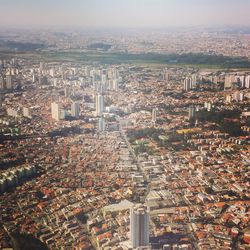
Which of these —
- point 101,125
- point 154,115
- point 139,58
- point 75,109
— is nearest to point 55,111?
point 75,109

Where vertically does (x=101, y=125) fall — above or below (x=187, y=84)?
below

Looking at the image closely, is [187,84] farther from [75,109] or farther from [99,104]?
[75,109]

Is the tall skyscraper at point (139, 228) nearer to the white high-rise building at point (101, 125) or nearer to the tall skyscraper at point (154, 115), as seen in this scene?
the white high-rise building at point (101, 125)

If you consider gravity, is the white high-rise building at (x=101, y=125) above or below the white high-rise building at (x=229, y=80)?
below

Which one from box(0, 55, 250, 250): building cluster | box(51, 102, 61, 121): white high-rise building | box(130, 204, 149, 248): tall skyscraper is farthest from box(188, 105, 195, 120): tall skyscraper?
box(130, 204, 149, 248): tall skyscraper

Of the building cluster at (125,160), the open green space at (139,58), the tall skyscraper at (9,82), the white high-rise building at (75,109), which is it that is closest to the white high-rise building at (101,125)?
the building cluster at (125,160)

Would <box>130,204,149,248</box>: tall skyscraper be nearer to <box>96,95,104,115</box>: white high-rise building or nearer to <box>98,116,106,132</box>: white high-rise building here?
<box>98,116,106,132</box>: white high-rise building
